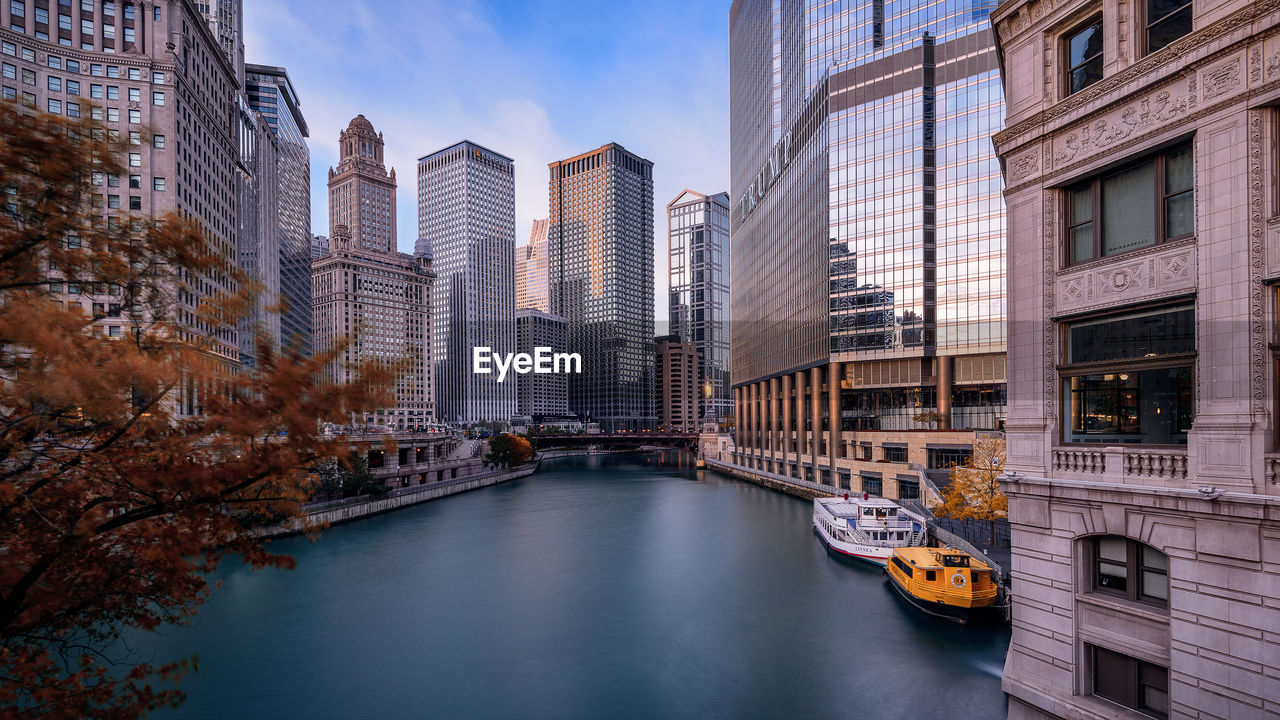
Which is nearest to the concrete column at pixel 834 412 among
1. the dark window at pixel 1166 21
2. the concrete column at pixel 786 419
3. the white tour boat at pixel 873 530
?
the concrete column at pixel 786 419

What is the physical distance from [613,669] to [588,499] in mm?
63180

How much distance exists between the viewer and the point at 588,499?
9369 cm

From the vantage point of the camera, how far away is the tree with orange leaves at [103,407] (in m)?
8.20

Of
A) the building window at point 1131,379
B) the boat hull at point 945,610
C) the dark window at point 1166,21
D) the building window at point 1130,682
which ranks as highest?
the dark window at point 1166,21

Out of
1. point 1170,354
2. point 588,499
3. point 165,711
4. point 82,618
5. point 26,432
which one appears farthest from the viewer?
point 588,499

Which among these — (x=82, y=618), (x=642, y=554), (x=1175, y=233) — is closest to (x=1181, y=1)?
(x=1175, y=233)

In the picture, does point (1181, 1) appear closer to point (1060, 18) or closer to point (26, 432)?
point (1060, 18)

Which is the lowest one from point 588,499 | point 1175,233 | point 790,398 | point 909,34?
point 588,499

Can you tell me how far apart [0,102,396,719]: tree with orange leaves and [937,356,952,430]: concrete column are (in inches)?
2998

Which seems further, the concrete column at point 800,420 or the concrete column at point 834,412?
the concrete column at point 800,420

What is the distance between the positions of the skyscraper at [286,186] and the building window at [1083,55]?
173630 millimetres

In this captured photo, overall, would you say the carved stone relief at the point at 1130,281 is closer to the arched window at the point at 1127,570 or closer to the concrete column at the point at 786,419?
the arched window at the point at 1127,570

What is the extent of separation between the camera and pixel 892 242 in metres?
77.5

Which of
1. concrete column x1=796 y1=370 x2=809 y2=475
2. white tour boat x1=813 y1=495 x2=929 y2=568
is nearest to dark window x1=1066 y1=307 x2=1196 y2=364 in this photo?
white tour boat x1=813 y1=495 x2=929 y2=568
